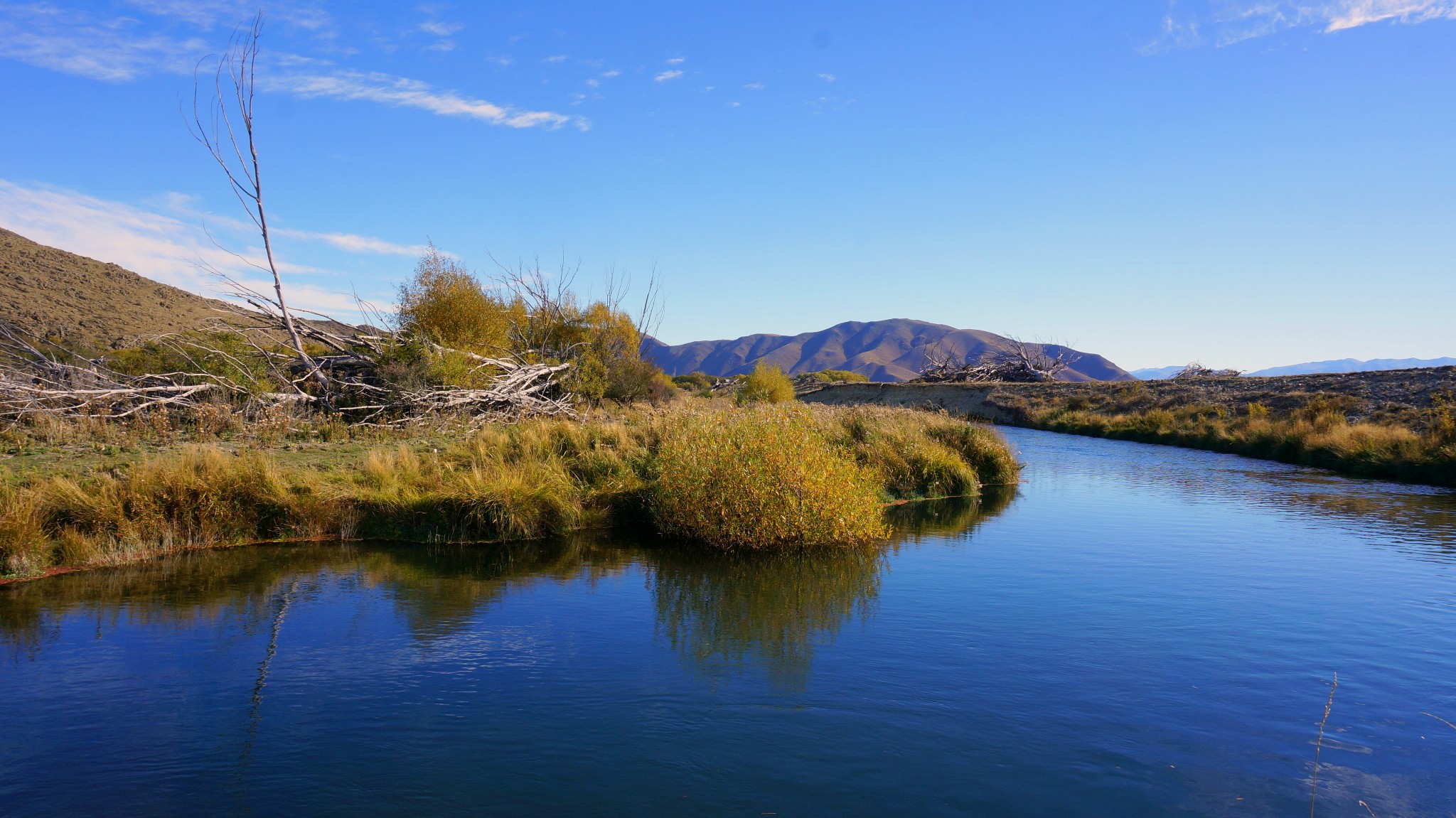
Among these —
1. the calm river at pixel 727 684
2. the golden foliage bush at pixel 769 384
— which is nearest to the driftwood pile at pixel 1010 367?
the golden foliage bush at pixel 769 384

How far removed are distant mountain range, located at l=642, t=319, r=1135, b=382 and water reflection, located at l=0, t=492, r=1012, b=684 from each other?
10184 cm

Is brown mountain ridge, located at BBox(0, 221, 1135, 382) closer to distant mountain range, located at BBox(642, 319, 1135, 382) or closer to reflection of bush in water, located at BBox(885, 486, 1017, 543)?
reflection of bush in water, located at BBox(885, 486, 1017, 543)

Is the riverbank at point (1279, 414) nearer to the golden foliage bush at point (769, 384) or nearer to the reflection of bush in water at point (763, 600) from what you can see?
the golden foliage bush at point (769, 384)

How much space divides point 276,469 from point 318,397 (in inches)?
222

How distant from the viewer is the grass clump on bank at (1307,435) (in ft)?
64.7

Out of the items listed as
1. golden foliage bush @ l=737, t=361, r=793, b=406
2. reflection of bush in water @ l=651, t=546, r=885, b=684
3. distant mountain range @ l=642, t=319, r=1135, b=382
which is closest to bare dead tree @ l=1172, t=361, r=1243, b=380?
golden foliage bush @ l=737, t=361, r=793, b=406

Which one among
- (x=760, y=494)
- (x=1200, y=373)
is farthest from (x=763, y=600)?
(x=1200, y=373)

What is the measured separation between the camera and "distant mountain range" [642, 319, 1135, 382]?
127812mm

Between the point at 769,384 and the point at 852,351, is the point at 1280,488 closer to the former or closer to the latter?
the point at 769,384

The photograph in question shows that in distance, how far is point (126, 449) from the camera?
12109 millimetres

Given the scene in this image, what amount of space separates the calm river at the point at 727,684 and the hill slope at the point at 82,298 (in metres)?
27.9

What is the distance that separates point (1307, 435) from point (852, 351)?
4923 inches

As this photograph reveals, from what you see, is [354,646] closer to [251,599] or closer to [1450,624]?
[251,599]

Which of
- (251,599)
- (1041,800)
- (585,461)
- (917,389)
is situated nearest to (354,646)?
(251,599)
